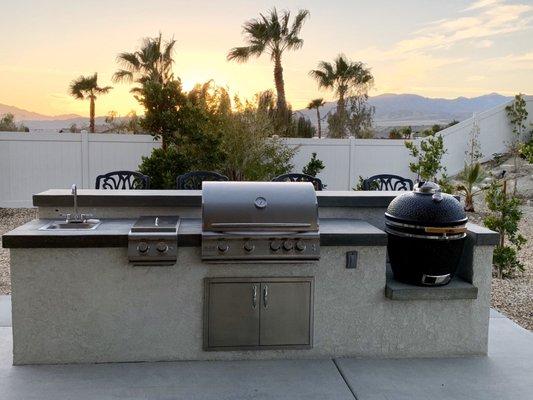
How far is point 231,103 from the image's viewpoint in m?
13.5

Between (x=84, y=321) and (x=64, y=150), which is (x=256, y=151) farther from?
(x=84, y=321)

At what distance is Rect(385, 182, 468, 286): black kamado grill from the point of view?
3939 millimetres

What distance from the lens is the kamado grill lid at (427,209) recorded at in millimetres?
3941

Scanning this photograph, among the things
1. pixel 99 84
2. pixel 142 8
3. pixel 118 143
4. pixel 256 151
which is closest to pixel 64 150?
pixel 118 143

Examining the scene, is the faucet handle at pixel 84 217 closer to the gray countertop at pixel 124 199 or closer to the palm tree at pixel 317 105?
the gray countertop at pixel 124 199

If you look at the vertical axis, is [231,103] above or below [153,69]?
below

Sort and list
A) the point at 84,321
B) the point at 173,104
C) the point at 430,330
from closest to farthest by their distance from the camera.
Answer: the point at 84,321 < the point at 430,330 < the point at 173,104

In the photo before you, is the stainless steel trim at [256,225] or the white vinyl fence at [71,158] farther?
the white vinyl fence at [71,158]

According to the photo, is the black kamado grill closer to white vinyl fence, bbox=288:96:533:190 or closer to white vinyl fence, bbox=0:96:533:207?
white vinyl fence, bbox=0:96:533:207

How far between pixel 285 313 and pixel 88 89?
982 inches

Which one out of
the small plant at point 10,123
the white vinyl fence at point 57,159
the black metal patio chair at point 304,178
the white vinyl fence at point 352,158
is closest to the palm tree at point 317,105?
the white vinyl fence at point 352,158

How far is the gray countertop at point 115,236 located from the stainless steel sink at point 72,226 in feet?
0.17

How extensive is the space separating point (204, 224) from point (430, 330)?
1.83m

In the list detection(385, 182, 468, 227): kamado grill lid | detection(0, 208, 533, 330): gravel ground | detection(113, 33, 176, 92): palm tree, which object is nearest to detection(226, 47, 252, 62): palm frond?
detection(113, 33, 176, 92): palm tree
